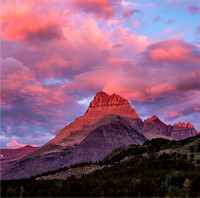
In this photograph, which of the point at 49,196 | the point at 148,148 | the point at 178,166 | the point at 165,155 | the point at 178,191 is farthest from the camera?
the point at 148,148

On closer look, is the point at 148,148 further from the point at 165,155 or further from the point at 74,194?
the point at 74,194

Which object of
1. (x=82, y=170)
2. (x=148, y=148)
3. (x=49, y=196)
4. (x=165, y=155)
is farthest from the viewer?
(x=148, y=148)

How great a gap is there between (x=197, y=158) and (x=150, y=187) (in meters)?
27.3

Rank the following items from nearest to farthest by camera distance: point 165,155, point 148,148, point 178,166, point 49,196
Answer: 1. point 49,196
2. point 178,166
3. point 165,155
4. point 148,148

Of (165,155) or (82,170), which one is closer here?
(165,155)

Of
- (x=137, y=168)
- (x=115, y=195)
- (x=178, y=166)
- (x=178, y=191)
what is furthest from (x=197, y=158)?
(x=115, y=195)

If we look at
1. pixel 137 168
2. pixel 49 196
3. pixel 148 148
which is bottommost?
pixel 49 196

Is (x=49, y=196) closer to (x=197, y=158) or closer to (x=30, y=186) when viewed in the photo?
(x=30, y=186)

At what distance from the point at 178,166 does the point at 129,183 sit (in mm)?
21371

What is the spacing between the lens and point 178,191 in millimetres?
48875

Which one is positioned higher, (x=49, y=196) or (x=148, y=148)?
(x=148, y=148)

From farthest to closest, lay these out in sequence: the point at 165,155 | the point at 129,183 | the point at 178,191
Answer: the point at 165,155
the point at 129,183
the point at 178,191

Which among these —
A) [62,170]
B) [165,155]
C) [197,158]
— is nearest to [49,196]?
[197,158]

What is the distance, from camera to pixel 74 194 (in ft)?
156
